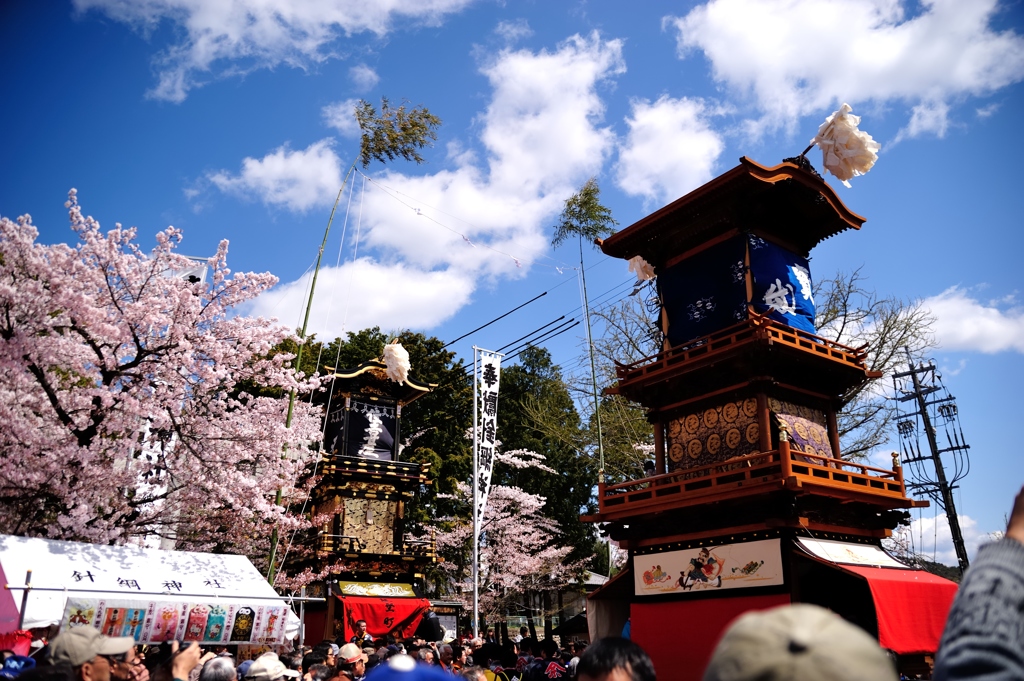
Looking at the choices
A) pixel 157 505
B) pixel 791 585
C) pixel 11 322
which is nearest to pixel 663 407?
pixel 791 585

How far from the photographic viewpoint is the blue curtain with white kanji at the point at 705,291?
54.9 ft

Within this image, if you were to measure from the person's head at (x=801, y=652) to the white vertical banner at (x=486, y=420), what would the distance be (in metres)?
20.1

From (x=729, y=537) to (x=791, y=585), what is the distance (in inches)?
63.3

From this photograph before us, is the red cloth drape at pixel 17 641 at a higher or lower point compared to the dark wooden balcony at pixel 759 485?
lower

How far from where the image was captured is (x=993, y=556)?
1445mm

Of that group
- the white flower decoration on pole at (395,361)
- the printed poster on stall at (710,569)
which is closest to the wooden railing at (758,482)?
the printed poster on stall at (710,569)

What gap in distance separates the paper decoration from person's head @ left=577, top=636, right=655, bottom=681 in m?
16.5

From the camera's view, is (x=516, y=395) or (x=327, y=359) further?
(x=516, y=395)

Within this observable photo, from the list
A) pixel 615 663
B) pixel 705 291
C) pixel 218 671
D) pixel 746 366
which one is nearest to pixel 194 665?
pixel 218 671

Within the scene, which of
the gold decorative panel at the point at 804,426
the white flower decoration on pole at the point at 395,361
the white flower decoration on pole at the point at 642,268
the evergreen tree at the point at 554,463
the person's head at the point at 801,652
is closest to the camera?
the person's head at the point at 801,652

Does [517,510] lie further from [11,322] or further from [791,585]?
[11,322]

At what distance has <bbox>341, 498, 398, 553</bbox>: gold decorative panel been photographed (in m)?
25.8

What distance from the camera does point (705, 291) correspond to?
17.5m

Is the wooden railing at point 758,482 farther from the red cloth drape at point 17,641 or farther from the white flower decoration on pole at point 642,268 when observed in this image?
the red cloth drape at point 17,641
